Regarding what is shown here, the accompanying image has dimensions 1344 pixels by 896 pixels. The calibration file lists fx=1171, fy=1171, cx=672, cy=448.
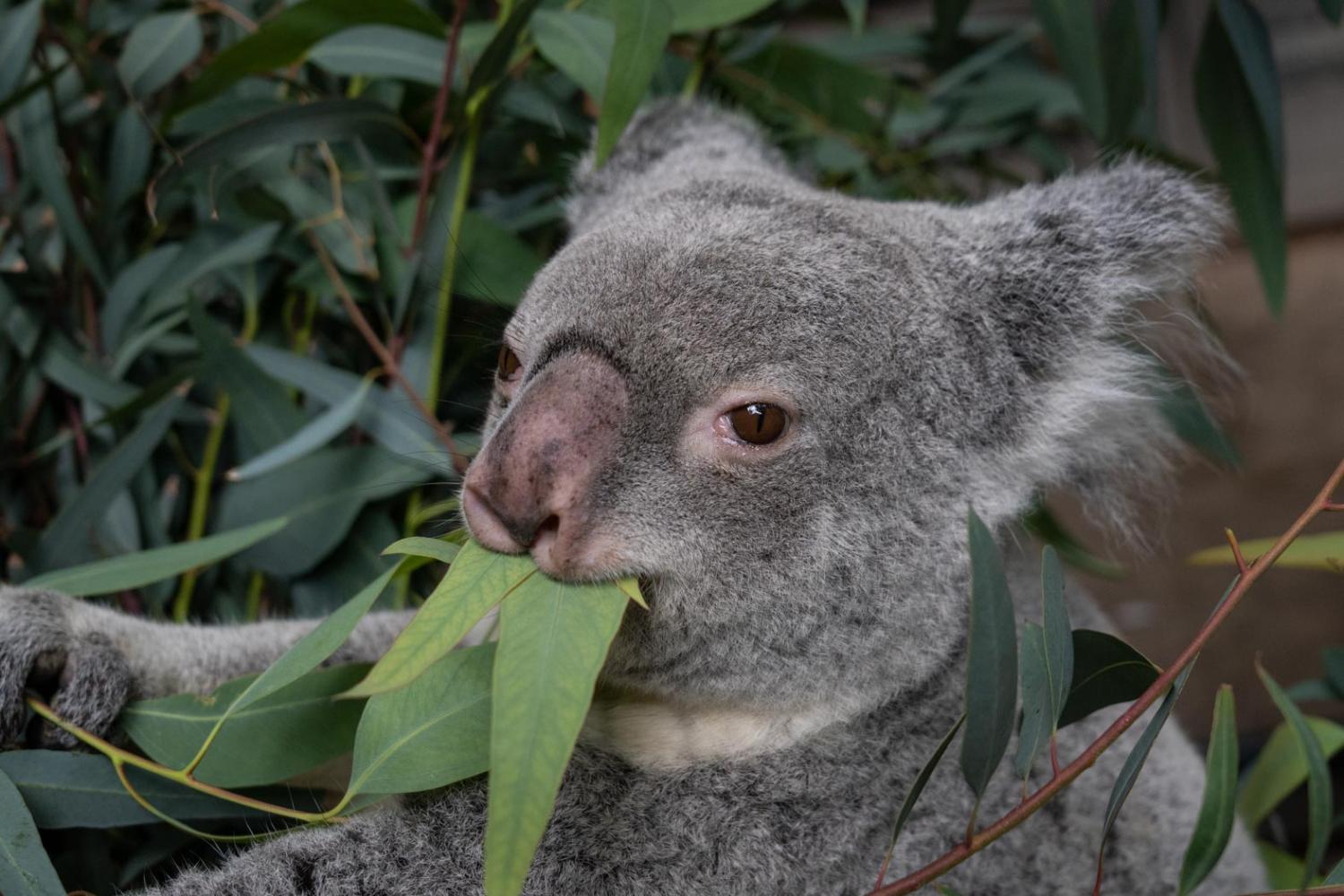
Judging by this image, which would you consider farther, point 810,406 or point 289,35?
point 289,35

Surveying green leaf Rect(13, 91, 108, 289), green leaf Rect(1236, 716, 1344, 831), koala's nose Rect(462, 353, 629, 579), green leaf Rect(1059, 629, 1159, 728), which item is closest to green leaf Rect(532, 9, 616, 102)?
koala's nose Rect(462, 353, 629, 579)

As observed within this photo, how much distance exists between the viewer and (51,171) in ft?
6.11

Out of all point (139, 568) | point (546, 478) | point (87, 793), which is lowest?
point (87, 793)

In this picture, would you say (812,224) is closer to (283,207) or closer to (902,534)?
(902,534)

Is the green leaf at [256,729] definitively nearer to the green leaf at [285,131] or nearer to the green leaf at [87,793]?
the green leaf at [87,793]

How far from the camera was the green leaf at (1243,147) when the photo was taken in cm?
207

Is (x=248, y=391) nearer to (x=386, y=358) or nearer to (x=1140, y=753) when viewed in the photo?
(x=386, y=358)

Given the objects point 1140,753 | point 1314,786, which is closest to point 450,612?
point 1140,753

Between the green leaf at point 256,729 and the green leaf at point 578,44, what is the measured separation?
90 cm

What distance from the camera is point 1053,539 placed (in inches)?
88.7

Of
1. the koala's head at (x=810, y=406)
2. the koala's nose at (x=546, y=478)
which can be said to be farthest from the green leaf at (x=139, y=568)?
the koala's nose at (x=546, y=478)

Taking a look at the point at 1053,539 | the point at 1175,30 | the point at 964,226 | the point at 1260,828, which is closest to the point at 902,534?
the point at 964,226

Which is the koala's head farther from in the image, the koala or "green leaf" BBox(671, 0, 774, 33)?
"green leaf" BBox(671, 0, 774, 33)

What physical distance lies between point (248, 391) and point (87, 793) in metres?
0.64
